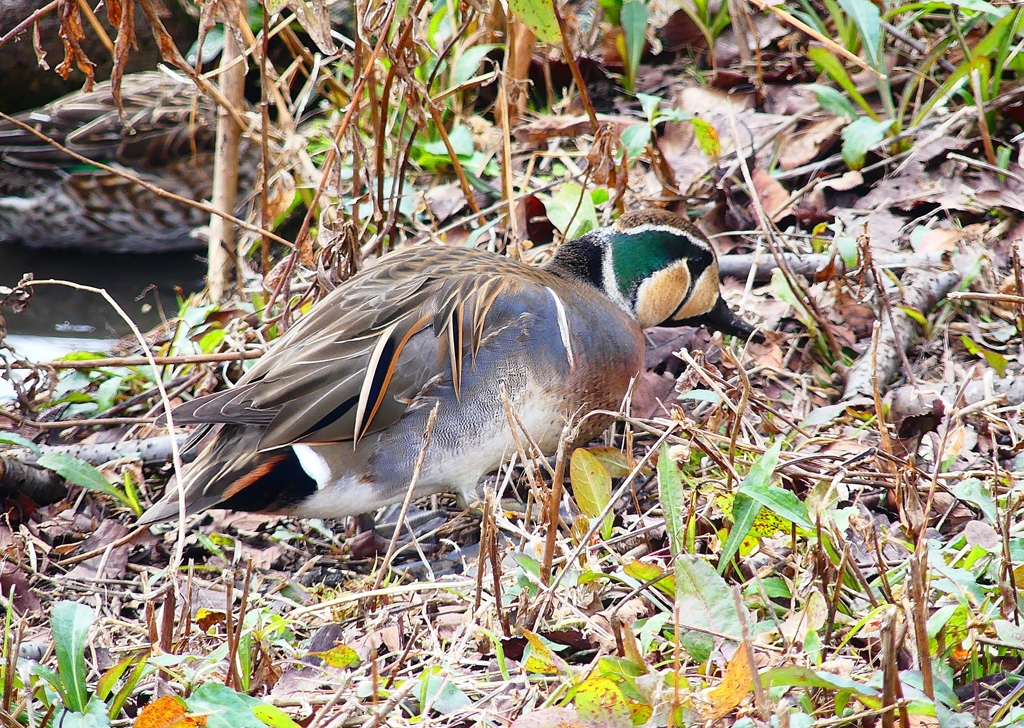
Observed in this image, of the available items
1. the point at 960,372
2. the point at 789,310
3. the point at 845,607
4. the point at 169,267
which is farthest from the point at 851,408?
the point at 169,267

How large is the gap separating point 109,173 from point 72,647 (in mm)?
5017

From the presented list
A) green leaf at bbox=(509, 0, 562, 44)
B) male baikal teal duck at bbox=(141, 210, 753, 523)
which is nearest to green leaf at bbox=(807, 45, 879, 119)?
green leaf at bbox=(509, 0, 562, 44)

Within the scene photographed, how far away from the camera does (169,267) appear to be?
6199 mm

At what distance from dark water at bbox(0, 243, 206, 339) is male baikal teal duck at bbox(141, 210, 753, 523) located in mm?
A: 1840

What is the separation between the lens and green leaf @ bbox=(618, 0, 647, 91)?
4.99m

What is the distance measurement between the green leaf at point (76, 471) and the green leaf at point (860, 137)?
2.94 metres

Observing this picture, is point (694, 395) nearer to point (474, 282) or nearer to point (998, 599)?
point (474, 282)

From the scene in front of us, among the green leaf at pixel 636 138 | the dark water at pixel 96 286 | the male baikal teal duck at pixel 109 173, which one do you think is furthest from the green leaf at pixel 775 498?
the male baikal teal duck at pixel 109 173

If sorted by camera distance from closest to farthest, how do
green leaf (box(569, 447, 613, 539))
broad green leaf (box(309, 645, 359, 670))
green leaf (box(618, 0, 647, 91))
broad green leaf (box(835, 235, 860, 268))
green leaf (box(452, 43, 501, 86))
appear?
broad green leaf (box(309, 645, 359, 670))
green leaf (box(569, 447, 613, 539))
broad green leaf (box(835, 235, 860, 268))
green leaf (box(452, 43, 501, 86))
green leaf (box(618, 0, 647, 91))

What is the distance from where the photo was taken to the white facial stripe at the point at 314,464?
2863mm

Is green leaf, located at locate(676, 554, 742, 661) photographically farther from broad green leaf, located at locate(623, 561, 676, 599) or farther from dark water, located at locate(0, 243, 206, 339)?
dark water, located at locate(0, 243, 206, 339)

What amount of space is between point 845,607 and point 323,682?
1.10 m

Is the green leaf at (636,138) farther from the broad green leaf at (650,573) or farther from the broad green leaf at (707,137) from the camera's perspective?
the broad green leaf at (650,573)

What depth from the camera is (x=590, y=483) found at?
2438 millimetres
